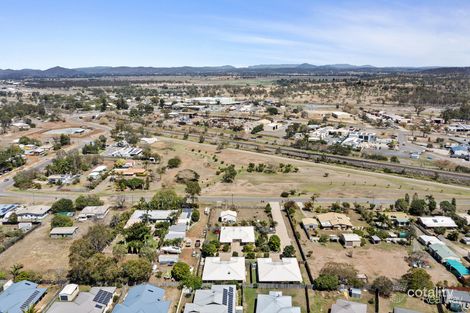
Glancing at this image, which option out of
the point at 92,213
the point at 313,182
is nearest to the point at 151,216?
the point at 92,213

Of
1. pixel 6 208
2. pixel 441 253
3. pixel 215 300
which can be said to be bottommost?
pixel 441 253

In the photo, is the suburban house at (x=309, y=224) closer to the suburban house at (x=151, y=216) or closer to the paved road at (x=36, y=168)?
the suburban house at (x=151, y=216)

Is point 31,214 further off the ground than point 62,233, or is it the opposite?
point 31,214

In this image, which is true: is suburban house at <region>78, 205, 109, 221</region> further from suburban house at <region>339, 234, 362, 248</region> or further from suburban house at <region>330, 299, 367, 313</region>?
suburban house at <region>330, 299, 367, 313</region>

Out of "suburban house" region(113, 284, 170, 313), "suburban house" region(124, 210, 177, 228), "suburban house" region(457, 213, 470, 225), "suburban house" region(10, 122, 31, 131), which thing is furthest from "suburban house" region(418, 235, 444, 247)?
"suburban house" region(10, 122, 31, 131)

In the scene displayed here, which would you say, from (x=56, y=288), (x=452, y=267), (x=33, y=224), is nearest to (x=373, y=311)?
(x=452, y=267)

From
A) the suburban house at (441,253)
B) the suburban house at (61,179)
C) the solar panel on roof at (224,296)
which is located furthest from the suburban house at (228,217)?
the suburban house at (61,179)

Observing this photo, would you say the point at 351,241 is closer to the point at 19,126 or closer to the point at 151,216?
the point at 151,216

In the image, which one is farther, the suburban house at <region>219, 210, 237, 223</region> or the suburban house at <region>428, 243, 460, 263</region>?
the suburban house at <region>219, 210, 237, 223</region>

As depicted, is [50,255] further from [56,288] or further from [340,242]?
[340,242]
